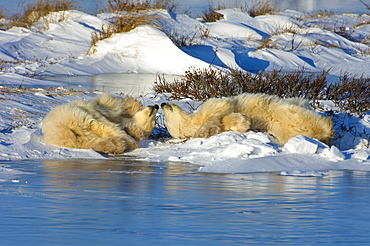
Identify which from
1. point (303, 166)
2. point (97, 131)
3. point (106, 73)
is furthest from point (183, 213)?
point (106, 73)

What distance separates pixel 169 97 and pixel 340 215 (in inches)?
272

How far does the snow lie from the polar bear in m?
0.14

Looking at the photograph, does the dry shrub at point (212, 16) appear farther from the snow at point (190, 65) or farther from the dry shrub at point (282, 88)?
the dry shrub at point (282, 88)

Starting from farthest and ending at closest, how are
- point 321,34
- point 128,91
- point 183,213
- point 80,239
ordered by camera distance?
point 321,34, point 128,91, point 183,213, point 80,239

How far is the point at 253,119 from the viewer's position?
7.59 meters

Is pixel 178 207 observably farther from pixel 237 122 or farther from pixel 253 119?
pixel 253 119

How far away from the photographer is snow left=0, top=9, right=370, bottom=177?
6828mm

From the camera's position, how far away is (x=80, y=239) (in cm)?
376

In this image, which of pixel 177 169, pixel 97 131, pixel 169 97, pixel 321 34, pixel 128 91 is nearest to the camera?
pixel 177 169

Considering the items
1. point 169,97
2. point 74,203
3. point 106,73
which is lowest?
point 106,73

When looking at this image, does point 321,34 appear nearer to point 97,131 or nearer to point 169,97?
point 169,97

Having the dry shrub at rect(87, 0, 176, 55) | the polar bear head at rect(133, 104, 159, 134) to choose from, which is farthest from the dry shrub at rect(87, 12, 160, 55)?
the polar bear head at rect(133, 104, 159, 134)

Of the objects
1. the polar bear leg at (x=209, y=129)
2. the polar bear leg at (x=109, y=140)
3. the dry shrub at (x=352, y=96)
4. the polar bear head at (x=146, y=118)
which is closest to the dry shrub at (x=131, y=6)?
the dry shrub at (x=352, y=96)

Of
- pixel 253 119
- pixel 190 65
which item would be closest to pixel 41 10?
pixel 190 65
